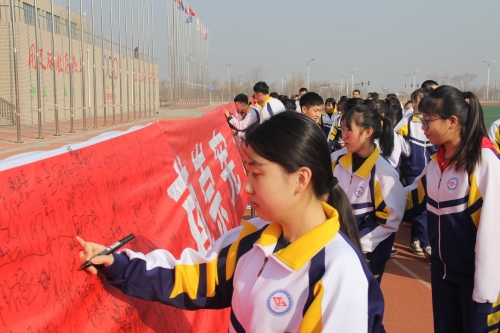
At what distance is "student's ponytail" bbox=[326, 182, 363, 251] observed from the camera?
6.05 feet

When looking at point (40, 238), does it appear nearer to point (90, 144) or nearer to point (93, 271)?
point (93, 271)

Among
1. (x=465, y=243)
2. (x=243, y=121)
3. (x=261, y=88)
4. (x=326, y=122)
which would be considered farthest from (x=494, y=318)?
(x=326, y=122)

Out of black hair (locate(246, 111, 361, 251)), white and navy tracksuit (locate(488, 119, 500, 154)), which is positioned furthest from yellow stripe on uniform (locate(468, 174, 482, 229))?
white and navy tracksuit (locate(488, 119, 500, 154))

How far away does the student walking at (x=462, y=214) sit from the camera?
106 inches

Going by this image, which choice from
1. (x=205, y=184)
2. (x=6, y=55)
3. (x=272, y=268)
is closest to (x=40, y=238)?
(x=272, y=268)

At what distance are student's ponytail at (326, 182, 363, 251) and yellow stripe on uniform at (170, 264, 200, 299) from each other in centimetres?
57

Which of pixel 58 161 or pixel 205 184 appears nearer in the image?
pixel 58 161

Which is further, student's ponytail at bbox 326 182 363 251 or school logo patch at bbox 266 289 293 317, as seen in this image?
student's ponytail at bbox 326 182 363 251

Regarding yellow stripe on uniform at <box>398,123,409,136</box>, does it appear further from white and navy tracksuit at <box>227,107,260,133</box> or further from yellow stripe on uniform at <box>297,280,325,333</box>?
yellow stripe on uniform at <box>297,280,325,333</box>

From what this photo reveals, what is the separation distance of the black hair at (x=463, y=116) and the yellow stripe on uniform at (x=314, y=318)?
176 centimetres

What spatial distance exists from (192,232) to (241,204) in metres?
2.13

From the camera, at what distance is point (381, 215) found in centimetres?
321

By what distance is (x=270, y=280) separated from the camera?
1566 millimetres

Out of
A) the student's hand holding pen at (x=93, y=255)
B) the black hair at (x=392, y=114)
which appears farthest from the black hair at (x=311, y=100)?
the student's hand holding pen at (x=93, y=255)
